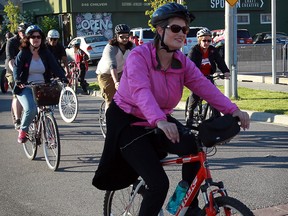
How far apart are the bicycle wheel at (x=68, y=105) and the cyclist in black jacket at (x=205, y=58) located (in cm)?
342

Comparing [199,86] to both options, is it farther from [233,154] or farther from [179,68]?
[233,154]

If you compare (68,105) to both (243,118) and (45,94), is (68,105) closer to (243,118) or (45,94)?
(45,94)

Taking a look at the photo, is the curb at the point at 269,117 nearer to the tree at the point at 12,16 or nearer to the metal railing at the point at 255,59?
the metal railing at the point at 255,59

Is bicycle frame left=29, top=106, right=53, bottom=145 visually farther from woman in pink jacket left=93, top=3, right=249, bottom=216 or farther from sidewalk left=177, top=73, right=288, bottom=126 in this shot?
sidewalk left=177, top=73, right=288, bottom=126

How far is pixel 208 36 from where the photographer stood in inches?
351

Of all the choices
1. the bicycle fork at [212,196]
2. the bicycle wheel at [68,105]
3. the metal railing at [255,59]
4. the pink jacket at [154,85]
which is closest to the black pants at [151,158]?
the pink jacket at [154,85]

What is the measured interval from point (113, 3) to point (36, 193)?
37.4 m

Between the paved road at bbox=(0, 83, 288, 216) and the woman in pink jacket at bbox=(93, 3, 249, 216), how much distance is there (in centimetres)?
184

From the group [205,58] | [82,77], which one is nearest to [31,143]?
[205,58]

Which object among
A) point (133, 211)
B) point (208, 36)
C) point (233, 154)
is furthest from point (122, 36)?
point (133, 211)

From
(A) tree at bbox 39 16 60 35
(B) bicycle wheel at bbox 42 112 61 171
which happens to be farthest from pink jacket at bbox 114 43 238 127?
(A) tree at bbox 39 16 60 35

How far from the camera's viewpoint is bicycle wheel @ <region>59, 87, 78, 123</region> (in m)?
11.8

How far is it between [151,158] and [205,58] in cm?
558

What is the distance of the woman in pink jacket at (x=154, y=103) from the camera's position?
11.9ft
